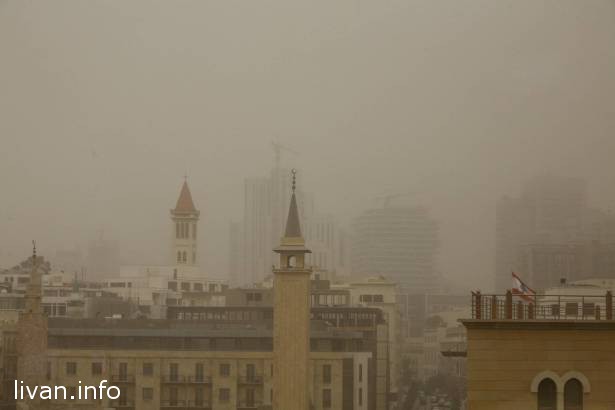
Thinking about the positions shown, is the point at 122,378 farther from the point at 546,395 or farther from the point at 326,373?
the point at 546,395

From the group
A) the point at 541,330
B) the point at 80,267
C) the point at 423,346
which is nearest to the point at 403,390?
the point at 423,346

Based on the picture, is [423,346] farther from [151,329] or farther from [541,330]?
[541,330]

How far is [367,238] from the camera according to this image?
39.8 ft

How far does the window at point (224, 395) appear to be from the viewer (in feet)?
41.0

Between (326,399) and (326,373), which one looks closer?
(326,399)

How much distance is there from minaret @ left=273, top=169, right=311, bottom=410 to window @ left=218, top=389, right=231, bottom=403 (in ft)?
1.62

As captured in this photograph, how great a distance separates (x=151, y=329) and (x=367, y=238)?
259 cm

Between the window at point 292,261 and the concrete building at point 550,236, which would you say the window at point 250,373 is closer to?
the window at point 292,261

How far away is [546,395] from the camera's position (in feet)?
20.3

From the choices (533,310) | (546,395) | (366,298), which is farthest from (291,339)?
(546,395)

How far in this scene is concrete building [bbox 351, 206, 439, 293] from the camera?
11641mm

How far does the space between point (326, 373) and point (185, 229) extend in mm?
2127

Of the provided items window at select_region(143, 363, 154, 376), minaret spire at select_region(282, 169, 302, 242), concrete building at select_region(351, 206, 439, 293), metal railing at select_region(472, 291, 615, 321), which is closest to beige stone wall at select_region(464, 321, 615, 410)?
metal railing at select_region(472, 291, 615, 321)

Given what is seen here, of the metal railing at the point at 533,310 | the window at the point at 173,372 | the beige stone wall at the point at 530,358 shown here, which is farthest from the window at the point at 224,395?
the beige stone wall at the point at 530,358
